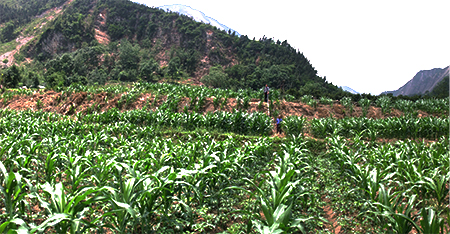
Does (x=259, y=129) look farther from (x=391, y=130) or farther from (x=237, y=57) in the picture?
(x=237, y=57)

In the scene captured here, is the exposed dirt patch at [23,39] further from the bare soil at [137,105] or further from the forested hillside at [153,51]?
the bare soil at [137,105]

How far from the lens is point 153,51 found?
79.9m

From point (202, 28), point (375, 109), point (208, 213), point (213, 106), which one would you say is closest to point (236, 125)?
point (213, 106)

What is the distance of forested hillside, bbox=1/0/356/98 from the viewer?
184 feet

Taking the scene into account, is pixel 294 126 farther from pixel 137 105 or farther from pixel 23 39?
pixel 23 39

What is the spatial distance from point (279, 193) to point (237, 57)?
78968 mm

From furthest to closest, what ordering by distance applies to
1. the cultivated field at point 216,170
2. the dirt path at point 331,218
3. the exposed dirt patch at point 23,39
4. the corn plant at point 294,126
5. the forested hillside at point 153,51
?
1. the exposed dirt patch at point 23,39
2. the forested hillside at point 153,51
3. the corn plant at point 294,126
4. the dirt path at point 331,218
5. the cultivated field at point 216,170

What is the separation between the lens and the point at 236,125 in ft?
33.1

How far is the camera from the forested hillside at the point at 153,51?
184 ft

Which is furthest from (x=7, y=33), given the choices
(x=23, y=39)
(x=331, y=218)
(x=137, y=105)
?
(x=331, y=218)

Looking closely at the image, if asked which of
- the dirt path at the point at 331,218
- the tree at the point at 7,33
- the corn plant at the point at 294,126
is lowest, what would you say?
the dirt path at the point at 331,218

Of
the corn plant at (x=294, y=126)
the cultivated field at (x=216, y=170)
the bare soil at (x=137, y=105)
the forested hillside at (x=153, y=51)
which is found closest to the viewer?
the cultivated field at (x=216, y=170)

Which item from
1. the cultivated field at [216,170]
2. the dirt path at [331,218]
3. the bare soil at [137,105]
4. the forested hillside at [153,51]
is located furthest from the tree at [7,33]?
the dirt path at [331,218]

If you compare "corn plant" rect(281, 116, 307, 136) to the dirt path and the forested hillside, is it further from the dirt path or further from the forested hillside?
the forested hillside
